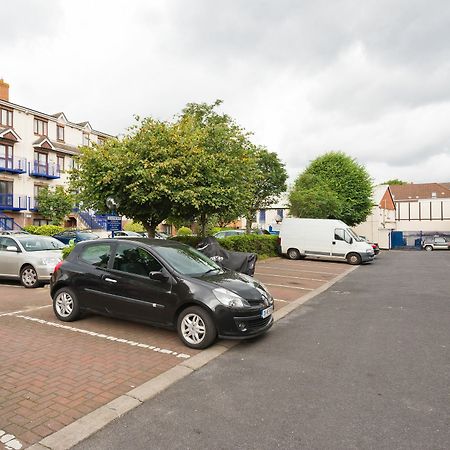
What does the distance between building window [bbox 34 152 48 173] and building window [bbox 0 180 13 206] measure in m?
2.85

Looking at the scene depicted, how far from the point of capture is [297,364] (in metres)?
4.98

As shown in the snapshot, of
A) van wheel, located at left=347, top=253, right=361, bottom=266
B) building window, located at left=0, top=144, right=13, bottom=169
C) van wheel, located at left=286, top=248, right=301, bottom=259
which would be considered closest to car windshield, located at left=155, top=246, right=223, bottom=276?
van wheel, located at left=347, top=253, right=361, bottom=266

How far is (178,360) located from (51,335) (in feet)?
7.44

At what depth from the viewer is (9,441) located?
315cm

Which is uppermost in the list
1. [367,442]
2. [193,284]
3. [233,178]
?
[233,178]

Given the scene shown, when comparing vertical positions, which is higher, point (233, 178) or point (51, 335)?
point (233, 178)

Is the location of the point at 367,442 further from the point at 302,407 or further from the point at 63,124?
the point at 63,124

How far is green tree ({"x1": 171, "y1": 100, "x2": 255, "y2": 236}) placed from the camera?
11.4 m

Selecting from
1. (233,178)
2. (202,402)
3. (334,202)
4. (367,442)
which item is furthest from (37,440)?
(334,202)

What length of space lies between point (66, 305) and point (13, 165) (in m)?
29.5

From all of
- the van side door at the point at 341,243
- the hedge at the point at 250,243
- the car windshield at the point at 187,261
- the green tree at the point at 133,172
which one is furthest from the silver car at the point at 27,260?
the van side door at the point at 341,243

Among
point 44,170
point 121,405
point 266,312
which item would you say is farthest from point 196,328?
point 44,170

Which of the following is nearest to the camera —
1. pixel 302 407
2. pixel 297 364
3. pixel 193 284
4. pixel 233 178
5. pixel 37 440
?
pixel 37 440

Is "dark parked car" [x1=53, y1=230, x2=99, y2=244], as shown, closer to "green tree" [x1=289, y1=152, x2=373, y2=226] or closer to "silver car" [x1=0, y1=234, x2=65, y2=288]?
"silver car" [x1=0, y1=234, x2=65, y2=288]
